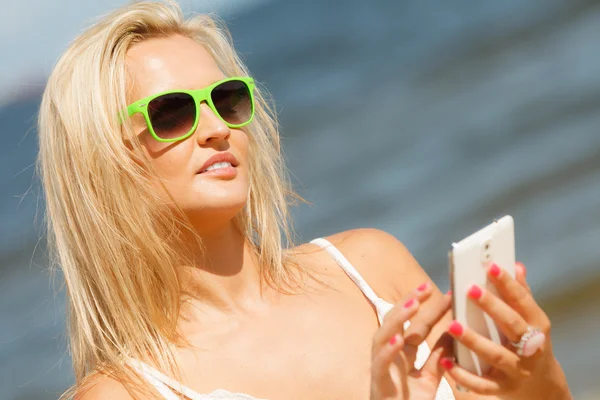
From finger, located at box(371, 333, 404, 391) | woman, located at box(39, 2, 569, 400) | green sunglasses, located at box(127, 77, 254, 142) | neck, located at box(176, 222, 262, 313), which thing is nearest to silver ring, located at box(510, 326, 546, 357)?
finger, located at box(371, 333, 404, 391)

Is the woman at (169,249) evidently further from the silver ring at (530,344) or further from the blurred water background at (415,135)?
the blurred water background at (415,135)

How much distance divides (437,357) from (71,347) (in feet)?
3.75

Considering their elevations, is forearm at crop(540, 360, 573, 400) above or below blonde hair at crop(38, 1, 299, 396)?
below

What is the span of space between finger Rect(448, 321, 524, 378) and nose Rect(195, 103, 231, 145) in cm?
94

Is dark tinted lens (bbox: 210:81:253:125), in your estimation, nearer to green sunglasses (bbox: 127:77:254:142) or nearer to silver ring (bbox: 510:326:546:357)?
green sunglasses (bbox: 127:77:254:142)

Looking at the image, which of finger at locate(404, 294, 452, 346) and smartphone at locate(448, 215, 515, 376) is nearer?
smartphone at locate(448, 215, 515, 376)

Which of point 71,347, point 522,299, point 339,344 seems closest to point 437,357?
point 522,299

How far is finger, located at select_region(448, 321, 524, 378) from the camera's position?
1611mm

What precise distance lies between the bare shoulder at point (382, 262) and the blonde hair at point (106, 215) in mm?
527

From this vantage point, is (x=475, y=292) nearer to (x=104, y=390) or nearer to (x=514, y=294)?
(x=514, y=294)

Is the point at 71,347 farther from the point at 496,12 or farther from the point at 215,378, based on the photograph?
the point at 496,12

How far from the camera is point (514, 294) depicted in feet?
5.46

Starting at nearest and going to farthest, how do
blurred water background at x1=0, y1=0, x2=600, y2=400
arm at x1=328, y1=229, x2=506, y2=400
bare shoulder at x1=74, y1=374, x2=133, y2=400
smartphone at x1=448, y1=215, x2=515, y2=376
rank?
1. smartphone at x1=448, y1=215, x2=515, y2=376
2. bare shoulder at x1=74, y1=374, x2=133, y2=400
3. arm at x1=328, y1=229, x2=506, y2=400
4. blurred water background at x1=0, y1=0, x2=600, y2=400

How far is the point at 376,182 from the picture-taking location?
5.95 m
